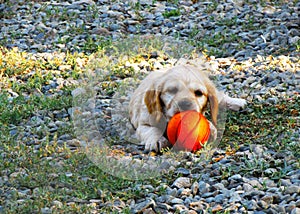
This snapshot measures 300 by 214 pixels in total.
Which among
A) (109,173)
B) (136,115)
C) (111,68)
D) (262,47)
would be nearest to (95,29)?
(111,68)

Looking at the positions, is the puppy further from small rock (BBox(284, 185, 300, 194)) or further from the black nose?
small rock (BBox(284, 185, 300, 194))

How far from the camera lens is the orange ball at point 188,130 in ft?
19.2

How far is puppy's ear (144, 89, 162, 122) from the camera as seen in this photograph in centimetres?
613

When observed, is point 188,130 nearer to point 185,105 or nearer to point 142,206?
Answer: point 185,105

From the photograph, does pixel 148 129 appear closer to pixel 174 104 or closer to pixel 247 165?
pixel 174 104

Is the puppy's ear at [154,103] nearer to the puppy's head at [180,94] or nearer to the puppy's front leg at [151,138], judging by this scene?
the puppy's head at [180,94]

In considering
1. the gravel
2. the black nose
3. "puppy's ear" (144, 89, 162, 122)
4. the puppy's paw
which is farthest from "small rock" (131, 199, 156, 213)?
the puppy's paw

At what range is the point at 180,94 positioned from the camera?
601 centimetres

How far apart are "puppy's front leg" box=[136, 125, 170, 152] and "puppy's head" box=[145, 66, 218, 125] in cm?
12

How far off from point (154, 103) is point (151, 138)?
0.29 metres

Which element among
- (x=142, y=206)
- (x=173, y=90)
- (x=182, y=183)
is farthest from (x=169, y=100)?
(x=142, y=206)

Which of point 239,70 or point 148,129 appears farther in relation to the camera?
point 239,70

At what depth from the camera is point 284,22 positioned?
9125 mm

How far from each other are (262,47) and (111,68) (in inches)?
71.8
